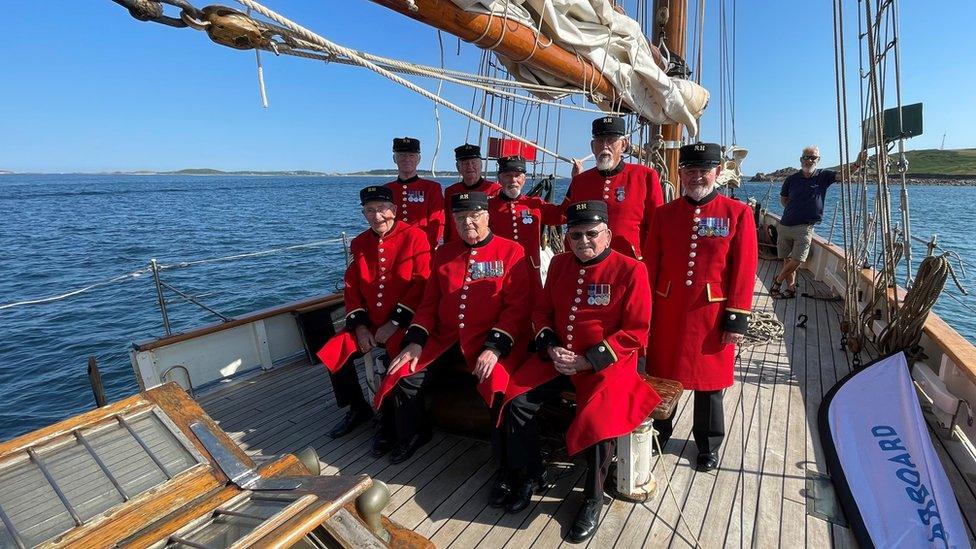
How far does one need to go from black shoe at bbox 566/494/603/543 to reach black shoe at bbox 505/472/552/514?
0.26m

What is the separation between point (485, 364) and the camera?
2.59 meters

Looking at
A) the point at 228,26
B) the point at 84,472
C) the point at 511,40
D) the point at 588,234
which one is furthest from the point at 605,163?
the point at 84,472

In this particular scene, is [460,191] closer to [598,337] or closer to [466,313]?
[466,313]

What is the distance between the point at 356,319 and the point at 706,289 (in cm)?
209

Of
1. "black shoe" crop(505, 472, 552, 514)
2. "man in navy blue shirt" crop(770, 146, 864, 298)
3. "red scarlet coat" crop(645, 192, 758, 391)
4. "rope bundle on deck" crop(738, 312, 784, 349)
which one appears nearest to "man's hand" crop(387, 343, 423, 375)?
"black shoe" crop(505, 472, 552, 514)

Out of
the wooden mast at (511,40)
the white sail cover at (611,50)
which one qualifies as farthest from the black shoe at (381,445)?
the white sail cover at (611,50)

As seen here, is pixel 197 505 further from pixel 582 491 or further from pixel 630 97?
pixel 630 97

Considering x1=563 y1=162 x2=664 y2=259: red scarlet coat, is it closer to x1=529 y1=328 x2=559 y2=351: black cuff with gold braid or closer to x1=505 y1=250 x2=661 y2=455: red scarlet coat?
x1=505 y1=250 x2=661 y2=455: red scarlet coat

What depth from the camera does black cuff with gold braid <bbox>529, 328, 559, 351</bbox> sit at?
2.56 metres

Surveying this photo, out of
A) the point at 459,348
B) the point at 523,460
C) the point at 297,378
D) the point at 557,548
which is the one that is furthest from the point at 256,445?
the point at 557,548

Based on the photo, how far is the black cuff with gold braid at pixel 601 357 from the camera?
7.68 feet

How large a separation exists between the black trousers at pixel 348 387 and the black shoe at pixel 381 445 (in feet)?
1.16

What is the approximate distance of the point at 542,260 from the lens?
4438 millimetres

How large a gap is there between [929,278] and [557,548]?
2.92m
